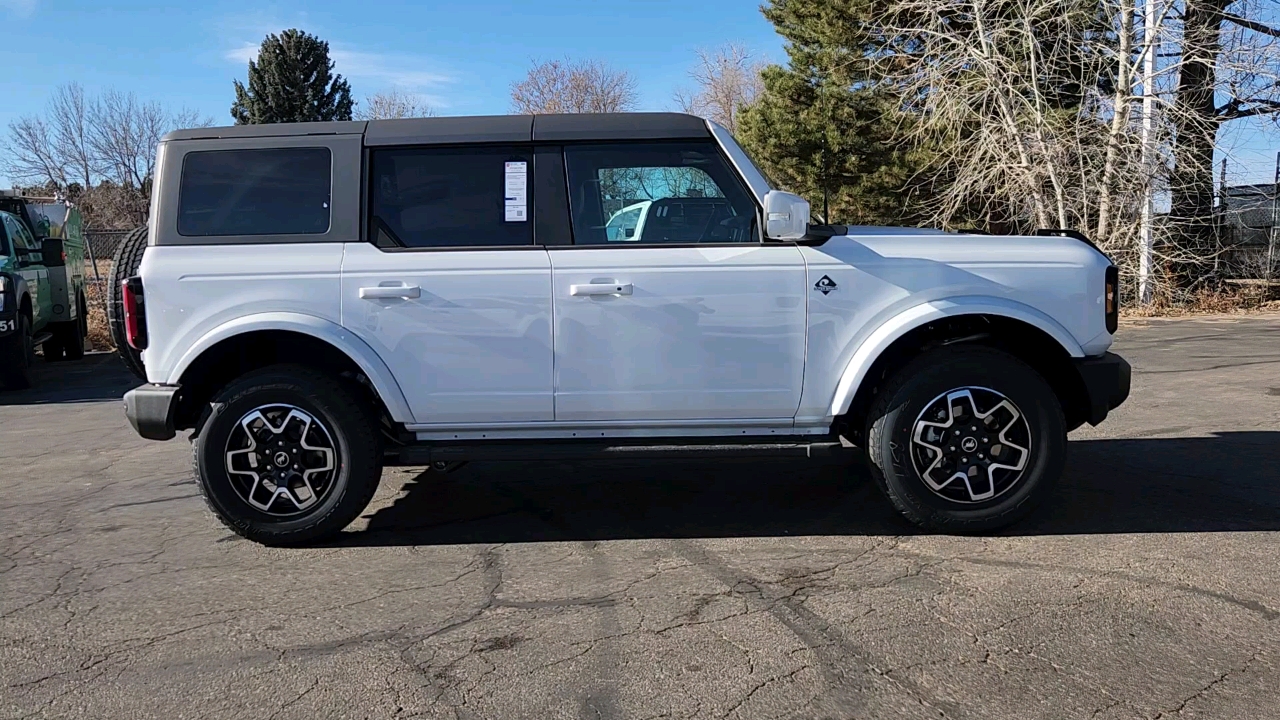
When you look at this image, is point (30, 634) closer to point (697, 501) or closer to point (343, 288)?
point (343, 288)

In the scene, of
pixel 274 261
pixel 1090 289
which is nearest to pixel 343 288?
pixel 274 261

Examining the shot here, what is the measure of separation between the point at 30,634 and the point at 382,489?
2.27m

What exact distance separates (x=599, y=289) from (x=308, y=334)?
1.36 m

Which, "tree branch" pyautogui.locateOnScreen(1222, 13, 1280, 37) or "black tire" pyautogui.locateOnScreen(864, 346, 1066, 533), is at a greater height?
"tree branch" pyautogui.locateOnScreen(1222, 13, 1280, 37)

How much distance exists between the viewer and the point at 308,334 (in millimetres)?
4578

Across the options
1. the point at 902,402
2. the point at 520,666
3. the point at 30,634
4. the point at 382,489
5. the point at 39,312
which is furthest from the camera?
the point at 39,312

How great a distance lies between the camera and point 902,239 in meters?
4.65

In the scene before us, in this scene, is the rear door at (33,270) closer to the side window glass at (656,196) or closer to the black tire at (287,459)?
the black tire at (287,459)

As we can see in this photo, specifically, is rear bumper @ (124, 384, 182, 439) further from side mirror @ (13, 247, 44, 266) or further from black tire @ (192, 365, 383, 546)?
side mirror @ (13, 247, 44, 266)

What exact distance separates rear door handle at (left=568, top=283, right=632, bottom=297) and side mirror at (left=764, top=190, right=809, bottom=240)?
0.71m

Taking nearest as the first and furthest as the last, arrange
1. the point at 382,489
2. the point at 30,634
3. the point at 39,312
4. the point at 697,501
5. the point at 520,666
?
the point at 520,666
the point at 30,634
the point at 697,501
the point at 382,489
the point at 39,312

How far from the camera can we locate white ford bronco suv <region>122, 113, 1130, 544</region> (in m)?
4.56

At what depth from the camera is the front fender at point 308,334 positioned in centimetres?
454

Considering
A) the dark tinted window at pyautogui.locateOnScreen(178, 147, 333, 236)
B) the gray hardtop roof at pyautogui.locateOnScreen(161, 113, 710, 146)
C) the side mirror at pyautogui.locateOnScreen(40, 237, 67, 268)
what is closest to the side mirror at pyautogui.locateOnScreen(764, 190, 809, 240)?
the gray hardtop roof at pyautogui.locateOnScreen(161, 113, 710, 146)
